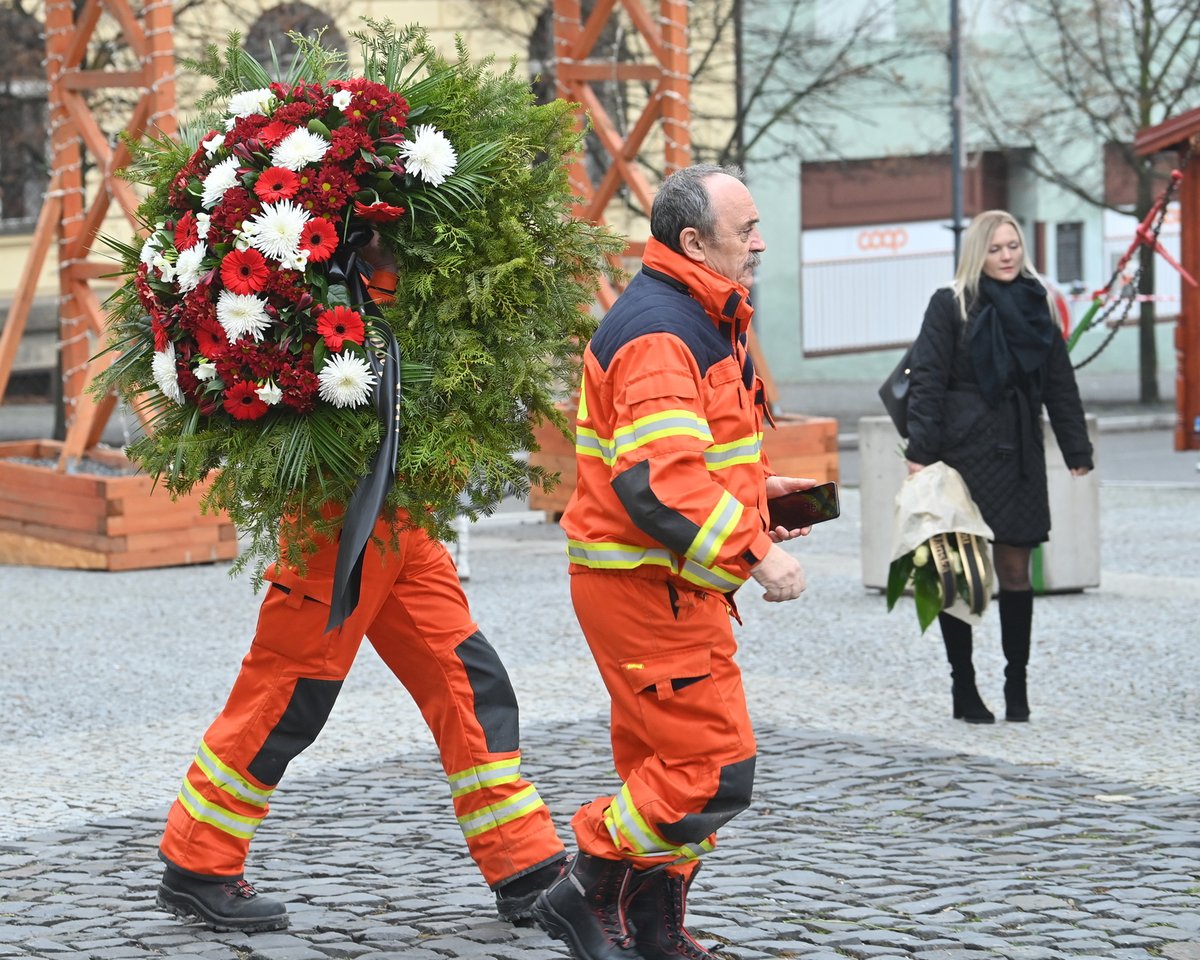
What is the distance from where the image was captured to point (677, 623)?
408cm

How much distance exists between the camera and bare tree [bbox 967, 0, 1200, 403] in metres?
24.2

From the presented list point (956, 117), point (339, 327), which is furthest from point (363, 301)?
point (956, 117)

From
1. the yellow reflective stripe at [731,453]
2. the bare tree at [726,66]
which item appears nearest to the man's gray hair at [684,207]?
the yellow reflective stripe at [731,453]

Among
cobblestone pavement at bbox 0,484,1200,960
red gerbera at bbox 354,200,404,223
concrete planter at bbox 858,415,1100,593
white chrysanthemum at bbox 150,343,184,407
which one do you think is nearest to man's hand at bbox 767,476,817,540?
cobblestone pavement at bbox 0,484,1200,960

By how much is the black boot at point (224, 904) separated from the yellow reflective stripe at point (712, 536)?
1.47 metres

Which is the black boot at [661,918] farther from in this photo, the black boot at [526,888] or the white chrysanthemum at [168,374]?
the white chrysanthemum at [168,374]

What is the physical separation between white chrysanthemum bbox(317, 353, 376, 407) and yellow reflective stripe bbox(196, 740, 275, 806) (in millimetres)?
894

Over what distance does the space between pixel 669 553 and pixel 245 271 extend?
1.20 m

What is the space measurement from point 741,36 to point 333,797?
18.2 m

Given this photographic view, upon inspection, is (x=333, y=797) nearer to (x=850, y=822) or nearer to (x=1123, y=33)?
(x=850, y=822)

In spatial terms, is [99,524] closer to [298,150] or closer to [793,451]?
[793,451]

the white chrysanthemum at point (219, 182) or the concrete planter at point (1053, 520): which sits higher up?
the white chrysanthemum at point (219, 182)

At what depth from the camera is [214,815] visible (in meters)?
4.62

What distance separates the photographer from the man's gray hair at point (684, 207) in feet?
13.6
